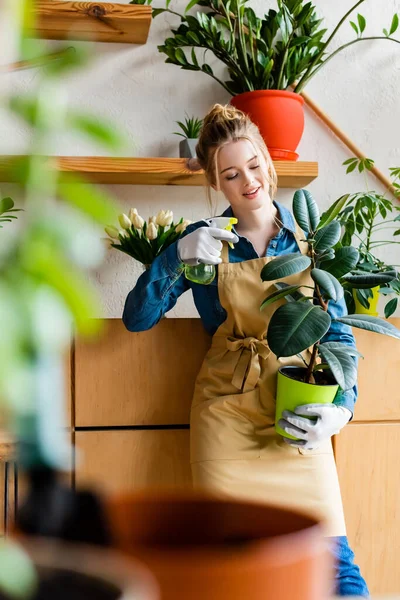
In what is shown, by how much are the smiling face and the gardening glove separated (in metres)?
0.61

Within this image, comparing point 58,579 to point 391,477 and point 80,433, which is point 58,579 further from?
point 391,477

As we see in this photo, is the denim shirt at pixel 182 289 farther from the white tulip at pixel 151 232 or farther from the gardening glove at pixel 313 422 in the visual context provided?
the white tulip at pixel 151 232

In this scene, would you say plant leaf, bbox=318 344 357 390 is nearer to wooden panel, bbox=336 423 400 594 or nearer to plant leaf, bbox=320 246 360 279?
plant leaf, bbox=320 246 360 279

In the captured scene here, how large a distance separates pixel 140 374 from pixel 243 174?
2.29 feet

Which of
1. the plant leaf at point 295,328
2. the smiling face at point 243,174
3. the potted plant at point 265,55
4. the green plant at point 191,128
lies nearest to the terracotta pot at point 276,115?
the potted plant at point 265,55

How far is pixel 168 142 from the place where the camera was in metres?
2.90

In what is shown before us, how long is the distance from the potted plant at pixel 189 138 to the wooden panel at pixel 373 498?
1141 mm

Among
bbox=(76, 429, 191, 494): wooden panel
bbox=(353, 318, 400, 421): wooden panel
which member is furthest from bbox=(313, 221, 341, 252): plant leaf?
bbox=(76, 429, 191, 494): wooden panel

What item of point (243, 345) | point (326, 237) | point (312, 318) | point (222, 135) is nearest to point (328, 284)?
point (312, 318)

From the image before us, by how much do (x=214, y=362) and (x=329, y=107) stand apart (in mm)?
1458

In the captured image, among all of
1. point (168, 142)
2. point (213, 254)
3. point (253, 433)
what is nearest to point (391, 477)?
point (253, 433)

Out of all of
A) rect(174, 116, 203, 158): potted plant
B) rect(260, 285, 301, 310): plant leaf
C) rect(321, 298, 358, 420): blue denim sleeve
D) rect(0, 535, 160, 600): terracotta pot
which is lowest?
rect(0, 535, 160, 600): terracotta pot

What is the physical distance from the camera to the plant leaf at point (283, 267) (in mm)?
1810

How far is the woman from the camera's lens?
74.2 inches
